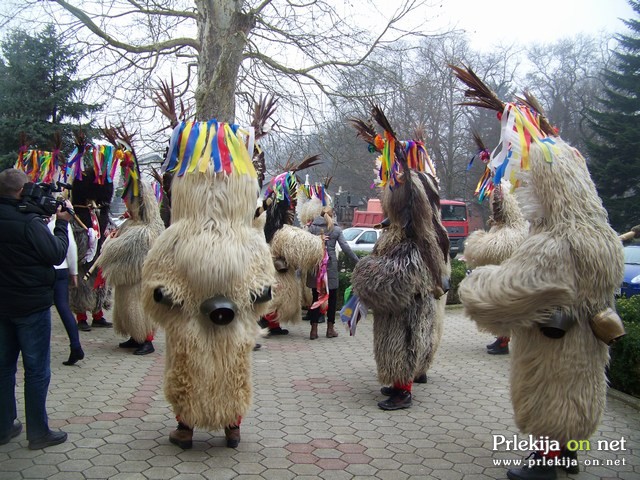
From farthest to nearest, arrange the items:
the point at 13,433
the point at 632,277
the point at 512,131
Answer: the point at 632,277
the point at 13,433
the point at 512,131

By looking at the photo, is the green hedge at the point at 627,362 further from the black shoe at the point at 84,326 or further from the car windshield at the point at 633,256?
the black shoe at the point at 84,326

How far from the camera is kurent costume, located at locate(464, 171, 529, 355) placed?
6902mm

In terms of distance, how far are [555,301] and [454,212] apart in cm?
2596

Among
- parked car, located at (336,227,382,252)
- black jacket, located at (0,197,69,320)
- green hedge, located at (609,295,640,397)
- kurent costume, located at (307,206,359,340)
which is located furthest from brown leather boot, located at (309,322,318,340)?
parked car, located at (336,227,382,252)

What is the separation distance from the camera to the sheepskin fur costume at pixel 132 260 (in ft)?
21.3

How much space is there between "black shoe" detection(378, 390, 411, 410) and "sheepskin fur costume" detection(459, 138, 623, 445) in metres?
1.62

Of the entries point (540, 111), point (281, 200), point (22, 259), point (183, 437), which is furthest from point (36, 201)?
point (281, 200)

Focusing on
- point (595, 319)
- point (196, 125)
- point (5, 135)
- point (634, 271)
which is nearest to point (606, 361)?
point (595, 319)

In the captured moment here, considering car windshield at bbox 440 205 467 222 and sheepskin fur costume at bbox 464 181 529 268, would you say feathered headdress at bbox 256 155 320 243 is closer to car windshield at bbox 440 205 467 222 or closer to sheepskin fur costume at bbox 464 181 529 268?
sheepskin fur costume at bbox 464 181 529 268

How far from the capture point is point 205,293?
3.79 m

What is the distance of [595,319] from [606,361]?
0.34m

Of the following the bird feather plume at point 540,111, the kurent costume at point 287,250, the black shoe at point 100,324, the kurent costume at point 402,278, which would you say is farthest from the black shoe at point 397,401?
the black shoe at point 100,324

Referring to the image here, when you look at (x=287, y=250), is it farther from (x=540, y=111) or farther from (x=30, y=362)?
(x=540, y=111)

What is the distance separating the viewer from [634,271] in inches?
402
